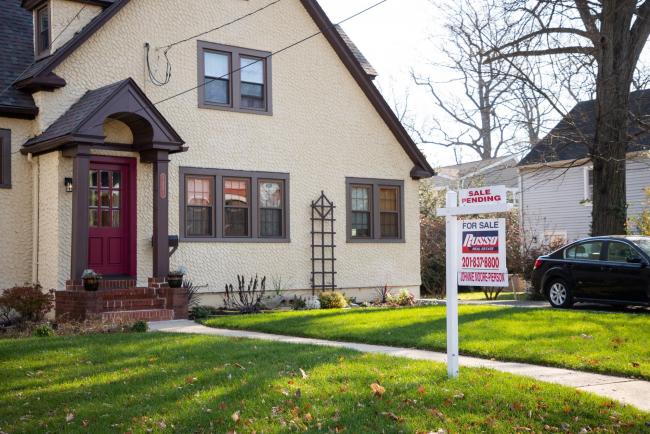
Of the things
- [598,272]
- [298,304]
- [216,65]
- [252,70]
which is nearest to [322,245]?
[298,304]

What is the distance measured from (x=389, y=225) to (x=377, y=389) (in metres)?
14.1

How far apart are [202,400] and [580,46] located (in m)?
13.9

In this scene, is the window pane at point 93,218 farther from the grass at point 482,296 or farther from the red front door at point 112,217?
the grass at point 482,296

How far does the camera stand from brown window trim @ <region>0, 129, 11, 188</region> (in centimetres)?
1652

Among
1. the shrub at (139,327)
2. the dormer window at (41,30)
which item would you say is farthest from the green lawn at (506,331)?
the dormer window at (41,30)

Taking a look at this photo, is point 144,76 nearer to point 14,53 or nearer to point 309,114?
point 14,53

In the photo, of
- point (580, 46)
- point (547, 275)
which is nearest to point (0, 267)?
point (547, 275)

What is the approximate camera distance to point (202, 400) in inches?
300

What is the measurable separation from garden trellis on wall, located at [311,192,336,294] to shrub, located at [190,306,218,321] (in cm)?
339

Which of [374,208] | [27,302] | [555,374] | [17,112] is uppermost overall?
[17,112]

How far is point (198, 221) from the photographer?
18.2m

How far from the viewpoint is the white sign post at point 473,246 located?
7773 millimetres

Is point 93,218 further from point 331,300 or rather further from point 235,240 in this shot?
point 331,300

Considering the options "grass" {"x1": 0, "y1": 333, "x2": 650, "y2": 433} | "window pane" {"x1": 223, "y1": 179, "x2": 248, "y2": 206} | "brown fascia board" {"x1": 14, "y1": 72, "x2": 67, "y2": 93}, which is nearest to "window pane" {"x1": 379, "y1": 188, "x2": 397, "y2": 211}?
"window pane" {"x1": 223, "y1": 179, "x2": 248, "y2": 206}
